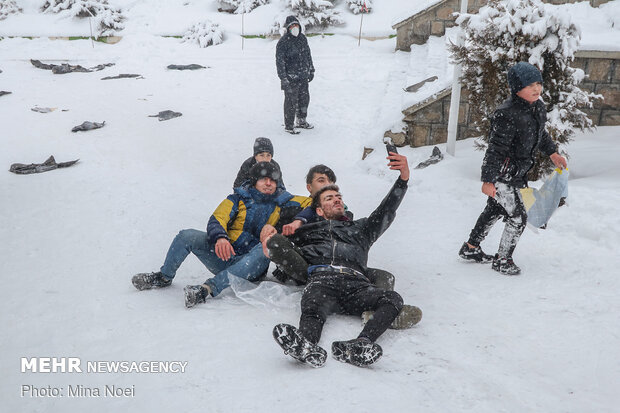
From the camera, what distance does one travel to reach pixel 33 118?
1013 centimetres

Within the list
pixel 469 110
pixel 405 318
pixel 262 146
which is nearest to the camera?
pixel 405 318

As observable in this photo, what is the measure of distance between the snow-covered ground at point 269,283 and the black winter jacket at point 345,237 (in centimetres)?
42

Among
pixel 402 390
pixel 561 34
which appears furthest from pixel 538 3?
pixel 402 390

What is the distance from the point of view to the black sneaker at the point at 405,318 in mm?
3541

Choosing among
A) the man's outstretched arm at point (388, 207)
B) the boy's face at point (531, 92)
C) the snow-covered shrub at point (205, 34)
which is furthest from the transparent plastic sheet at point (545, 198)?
the snow-covered shrub at point (205, 34)

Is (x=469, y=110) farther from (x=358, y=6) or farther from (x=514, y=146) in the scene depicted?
(x=358, y=6)

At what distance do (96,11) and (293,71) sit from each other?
12.0 metres

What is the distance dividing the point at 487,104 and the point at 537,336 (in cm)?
373

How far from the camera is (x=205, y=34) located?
16.4m

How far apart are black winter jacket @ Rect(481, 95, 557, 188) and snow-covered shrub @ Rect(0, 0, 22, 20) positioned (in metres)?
20.5

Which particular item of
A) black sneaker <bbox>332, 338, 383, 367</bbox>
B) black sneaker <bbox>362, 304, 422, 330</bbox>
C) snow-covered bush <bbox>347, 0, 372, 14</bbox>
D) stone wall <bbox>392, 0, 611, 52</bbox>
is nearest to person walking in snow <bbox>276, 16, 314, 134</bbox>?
stone wall <bbox>392, 0, 611, 52</bbox>

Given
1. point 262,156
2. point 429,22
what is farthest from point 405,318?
point 429,22

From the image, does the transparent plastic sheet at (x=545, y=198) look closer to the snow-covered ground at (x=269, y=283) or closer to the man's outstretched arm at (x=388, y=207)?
the snow-covered ground at (x=269, y=283)

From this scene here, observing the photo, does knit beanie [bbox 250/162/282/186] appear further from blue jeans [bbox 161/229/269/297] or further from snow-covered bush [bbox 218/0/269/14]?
snow-covered bush [bbox 218/0/269/14]
